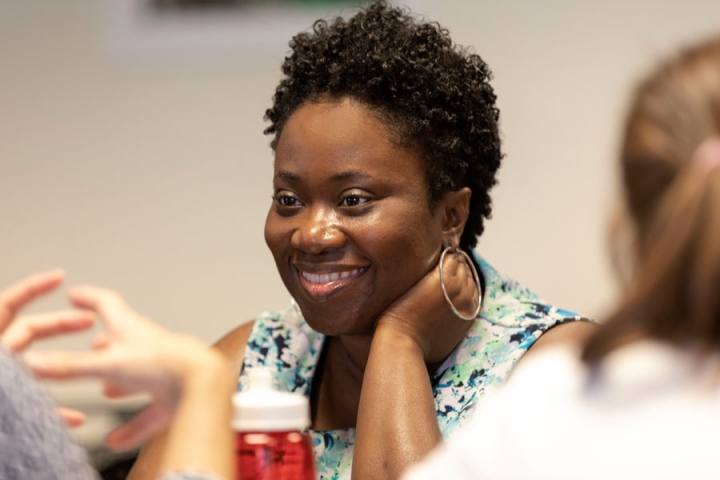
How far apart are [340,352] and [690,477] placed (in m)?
1.25

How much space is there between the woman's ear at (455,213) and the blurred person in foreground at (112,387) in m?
0.95

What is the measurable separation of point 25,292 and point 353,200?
809mm

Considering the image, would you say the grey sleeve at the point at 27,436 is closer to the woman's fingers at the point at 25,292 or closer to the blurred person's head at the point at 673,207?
the woman's fingers at the point at 25,292

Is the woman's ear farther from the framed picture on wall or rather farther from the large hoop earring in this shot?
the framed picture on wall

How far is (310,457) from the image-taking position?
3.62 ft

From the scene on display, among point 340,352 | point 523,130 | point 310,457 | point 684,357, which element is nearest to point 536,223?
point 523,130

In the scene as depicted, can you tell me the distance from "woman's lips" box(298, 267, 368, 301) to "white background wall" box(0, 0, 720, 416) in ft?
3.52

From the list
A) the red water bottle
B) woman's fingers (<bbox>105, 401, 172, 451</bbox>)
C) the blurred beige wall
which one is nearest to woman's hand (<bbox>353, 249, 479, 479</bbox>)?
the red water bottle

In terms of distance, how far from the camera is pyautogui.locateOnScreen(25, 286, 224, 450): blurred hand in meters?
0.91

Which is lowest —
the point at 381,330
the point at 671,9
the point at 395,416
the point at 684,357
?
the point at 395,416

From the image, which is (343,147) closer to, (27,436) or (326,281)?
(326,281)

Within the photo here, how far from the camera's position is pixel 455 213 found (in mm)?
1864

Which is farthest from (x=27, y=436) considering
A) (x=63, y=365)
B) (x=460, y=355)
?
(x=460, y=355)

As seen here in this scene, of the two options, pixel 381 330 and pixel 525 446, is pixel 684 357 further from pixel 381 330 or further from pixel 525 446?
pixel 381 330
